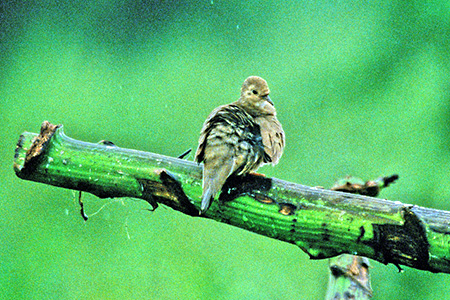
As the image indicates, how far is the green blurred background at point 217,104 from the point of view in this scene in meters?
3.81

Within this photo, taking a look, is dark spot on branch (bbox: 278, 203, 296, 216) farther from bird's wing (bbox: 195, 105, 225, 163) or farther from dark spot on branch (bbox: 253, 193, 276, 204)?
bird's wing (bbox: 195, 105, 225, 163)

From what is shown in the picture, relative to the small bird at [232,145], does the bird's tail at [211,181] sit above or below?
below

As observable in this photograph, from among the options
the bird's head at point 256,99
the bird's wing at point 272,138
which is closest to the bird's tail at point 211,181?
the bird's wing at point 272,138

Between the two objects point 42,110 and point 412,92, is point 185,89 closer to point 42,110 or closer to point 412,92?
point 42,110

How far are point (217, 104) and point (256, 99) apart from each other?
2.07m

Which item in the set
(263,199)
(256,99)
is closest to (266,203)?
(263,199)

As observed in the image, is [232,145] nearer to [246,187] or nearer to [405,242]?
[246,187]

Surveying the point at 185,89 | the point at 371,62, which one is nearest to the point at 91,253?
the point at 185,89

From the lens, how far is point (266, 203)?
1.32 meters

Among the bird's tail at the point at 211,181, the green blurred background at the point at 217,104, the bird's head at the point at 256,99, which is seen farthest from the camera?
the green blurred background at the point at 217,104

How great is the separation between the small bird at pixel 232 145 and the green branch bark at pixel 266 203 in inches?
1.6

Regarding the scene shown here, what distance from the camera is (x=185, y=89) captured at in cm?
430

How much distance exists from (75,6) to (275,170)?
2178 mm

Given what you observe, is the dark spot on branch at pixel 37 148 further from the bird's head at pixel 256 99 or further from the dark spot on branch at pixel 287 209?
the bird's head at pixel 256 99
